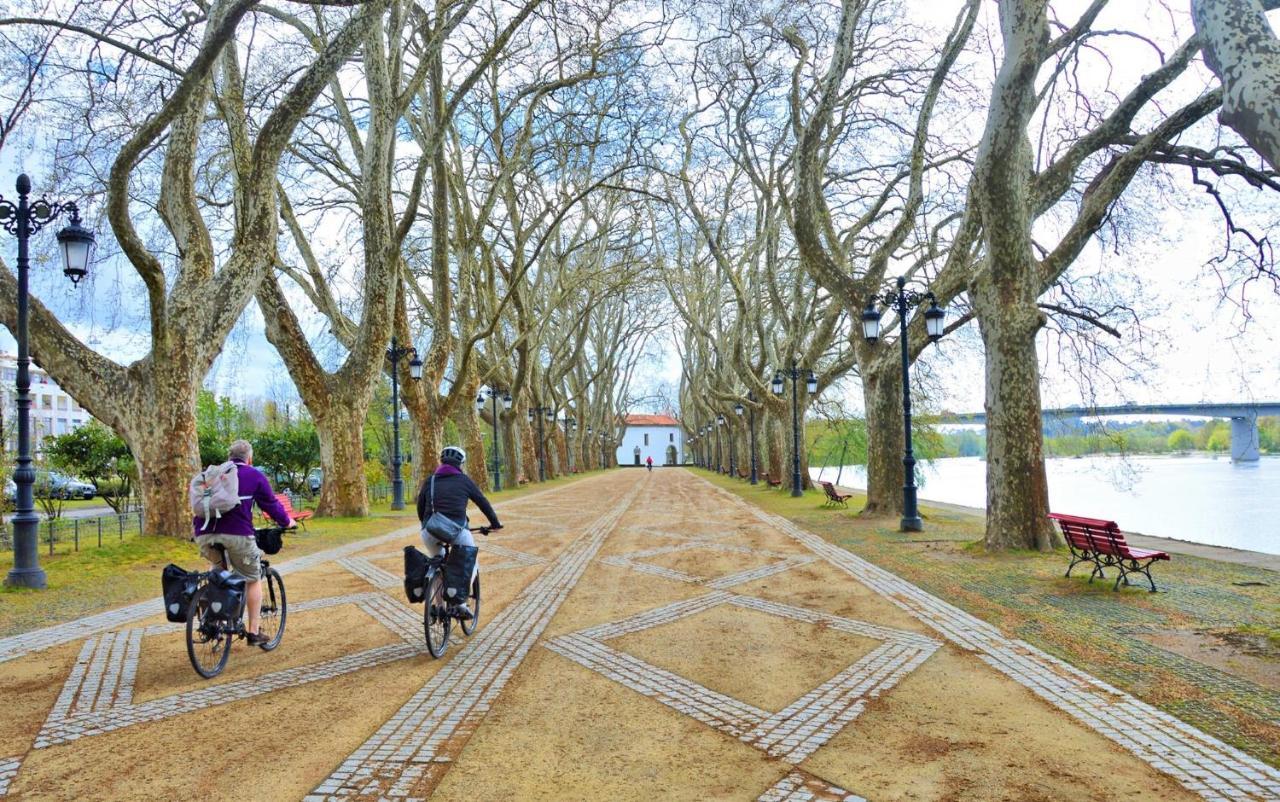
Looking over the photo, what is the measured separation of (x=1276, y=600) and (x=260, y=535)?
9381 mm

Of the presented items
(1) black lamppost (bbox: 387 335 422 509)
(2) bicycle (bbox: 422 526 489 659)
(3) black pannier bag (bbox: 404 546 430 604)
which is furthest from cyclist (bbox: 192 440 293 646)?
(1) black lamppost (bbox: 387 335 422 509)

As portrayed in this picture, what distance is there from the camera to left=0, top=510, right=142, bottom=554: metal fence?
13672mm

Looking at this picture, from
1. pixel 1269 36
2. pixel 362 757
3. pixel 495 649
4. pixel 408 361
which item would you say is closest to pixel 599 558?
pixel 495 649

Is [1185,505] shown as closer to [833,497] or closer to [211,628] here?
[833,497]

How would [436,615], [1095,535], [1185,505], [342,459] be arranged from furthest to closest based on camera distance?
[1185,505]
[342,459]
[1095,535]
[436,615]

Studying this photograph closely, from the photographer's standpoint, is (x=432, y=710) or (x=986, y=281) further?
(x=986, y=281)

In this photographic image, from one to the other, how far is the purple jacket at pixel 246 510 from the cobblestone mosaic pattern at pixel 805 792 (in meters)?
4.10

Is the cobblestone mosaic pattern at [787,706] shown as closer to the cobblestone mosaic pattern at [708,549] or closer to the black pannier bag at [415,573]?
the black pannier bag at [415,573]

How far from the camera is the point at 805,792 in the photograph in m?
3.37

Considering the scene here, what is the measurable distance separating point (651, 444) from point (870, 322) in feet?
374

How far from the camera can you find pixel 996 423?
33.8 ft

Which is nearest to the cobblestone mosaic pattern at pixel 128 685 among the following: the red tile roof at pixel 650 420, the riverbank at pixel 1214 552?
the riverbank at pixel 1214 552

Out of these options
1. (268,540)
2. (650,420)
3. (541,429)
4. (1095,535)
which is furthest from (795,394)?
(650,420)

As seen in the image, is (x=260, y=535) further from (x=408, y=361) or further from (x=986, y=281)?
(x=408, y=361)
